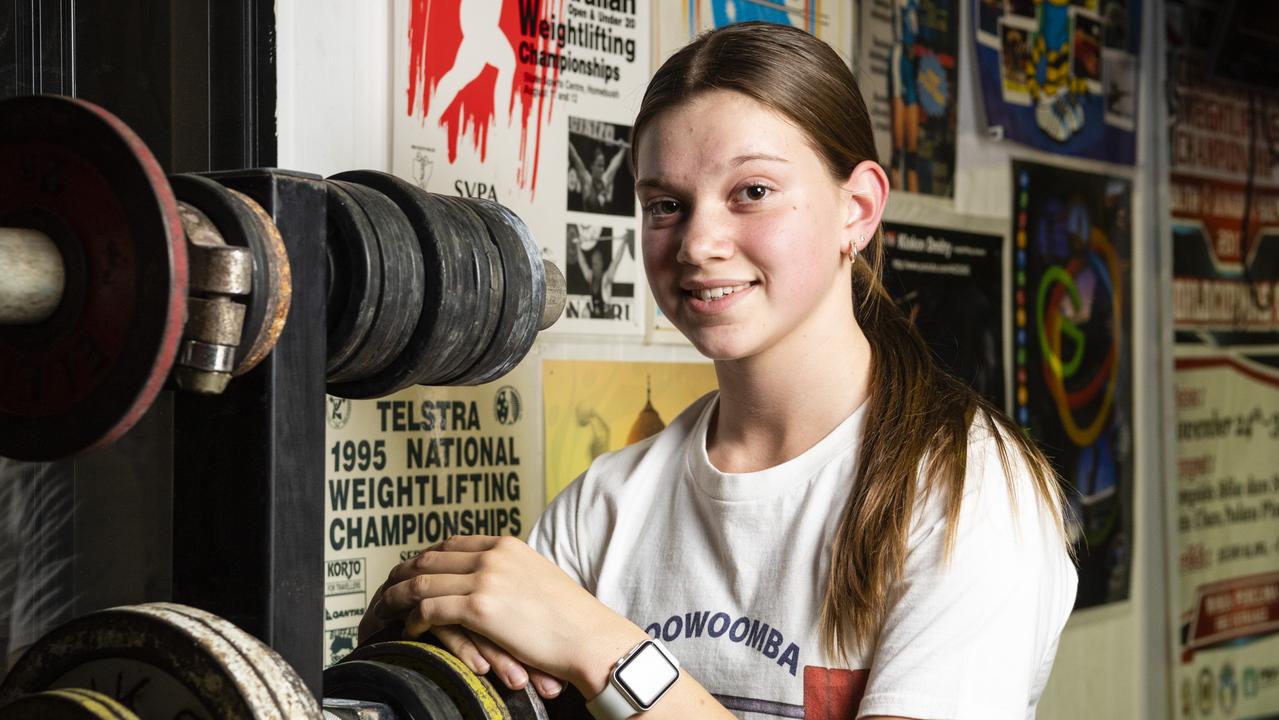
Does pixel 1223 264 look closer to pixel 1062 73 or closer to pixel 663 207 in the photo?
pixel 1062 73

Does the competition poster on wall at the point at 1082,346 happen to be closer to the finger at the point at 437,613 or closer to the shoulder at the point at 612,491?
the shoulder at the point at 612,491

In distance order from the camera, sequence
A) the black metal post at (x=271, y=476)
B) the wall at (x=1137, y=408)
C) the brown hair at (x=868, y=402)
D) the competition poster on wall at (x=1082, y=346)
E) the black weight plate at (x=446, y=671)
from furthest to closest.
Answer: the competition poster on wall at (x=1082, y=346) < the wall at (x=1137, y=408) < the brown hair at (x=868, y=402) < the black weight plate at (x=446, y=671) < the black metal post at (x=271, y=476)

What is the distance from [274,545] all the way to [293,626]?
6cm

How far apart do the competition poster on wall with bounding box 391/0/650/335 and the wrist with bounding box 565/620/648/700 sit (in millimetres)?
754

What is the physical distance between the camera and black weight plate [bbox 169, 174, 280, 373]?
29.6 inches

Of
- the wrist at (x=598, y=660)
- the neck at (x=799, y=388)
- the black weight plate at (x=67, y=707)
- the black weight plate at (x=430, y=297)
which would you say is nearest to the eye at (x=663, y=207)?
the neck at (x=799, y=388)

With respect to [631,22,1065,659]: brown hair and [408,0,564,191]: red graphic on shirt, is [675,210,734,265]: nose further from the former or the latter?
[408,0,564,191]: red graphic on shirt

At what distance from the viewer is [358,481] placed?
151 centimetres

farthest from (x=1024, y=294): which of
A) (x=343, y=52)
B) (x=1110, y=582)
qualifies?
(x=343, y=52)

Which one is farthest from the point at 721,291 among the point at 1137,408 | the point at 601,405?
the point at 1137,408

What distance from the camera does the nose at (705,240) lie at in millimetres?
1106

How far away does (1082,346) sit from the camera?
262cm

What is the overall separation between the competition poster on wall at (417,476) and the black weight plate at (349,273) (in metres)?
0.64

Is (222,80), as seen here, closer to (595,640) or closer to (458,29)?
(458,29)
